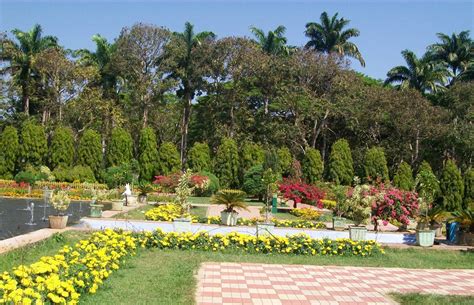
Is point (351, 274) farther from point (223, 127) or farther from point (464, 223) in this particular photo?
point (223, 127)

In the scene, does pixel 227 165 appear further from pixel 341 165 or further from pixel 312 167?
pixel 341 165

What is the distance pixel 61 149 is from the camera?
2967 centimetres

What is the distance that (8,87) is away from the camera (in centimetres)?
3275

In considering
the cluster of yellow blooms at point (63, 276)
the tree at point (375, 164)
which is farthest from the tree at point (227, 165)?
the cluster of yellow blooms at point (63, 276)

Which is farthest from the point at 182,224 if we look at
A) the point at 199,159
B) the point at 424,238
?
the point at 199,159

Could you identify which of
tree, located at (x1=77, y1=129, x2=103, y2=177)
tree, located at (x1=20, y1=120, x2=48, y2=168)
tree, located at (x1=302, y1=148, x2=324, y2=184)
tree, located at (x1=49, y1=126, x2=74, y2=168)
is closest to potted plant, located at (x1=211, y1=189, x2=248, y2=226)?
tree, located at (x1=302, y1=148, x2=324, y2=184)

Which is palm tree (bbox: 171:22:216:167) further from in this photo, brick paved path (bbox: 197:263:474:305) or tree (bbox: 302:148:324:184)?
brick paved path (bbox: 197:263:474:305)

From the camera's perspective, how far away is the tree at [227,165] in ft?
97.2

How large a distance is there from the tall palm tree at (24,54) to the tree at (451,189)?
2673cm

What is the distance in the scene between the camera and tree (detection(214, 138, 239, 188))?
29.6 meters

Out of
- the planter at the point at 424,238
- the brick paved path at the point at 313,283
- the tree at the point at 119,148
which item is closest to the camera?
the brick paved path at the point at 313,283

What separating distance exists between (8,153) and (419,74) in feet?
91.6

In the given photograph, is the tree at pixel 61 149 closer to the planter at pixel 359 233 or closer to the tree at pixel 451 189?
the tree at pixel 451 189

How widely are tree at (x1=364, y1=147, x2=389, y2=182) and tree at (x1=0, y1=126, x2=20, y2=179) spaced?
21.2 meters
